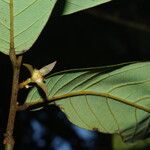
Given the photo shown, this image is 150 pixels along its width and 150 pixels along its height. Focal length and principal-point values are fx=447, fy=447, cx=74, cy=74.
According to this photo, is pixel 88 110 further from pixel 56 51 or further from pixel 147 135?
pixel 56 51

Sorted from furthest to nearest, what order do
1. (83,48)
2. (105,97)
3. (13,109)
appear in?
(83,48)
(105,97)
(13,109)

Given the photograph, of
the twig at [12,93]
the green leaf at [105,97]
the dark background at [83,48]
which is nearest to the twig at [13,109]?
the twig at [12,93]

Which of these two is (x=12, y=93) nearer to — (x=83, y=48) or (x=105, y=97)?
(x=105, y=97)

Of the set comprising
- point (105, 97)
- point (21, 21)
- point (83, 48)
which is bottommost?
point (105, 97)

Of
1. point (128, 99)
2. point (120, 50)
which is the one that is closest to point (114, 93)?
point (128, 99)

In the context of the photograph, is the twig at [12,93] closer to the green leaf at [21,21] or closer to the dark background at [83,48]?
the green leaf at [21,21]

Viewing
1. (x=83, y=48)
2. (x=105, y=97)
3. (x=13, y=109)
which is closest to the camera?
(x=13, y=109)

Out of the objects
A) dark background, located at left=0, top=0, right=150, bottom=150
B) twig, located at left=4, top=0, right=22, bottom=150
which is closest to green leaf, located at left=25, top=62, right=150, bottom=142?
twig, located at left=4, top=0, right=22, bottom=150

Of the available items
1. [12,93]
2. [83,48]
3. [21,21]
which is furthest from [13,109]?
[83,48]
